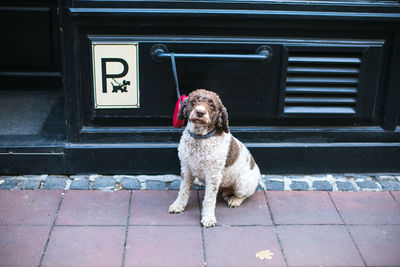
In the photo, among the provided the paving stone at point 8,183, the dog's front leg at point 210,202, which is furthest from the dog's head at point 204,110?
the paving stone at point 8,183

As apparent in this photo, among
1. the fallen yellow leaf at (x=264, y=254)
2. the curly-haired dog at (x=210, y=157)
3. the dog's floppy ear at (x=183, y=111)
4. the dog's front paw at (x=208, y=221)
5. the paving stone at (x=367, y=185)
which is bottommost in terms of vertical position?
the fallen yellow leaf at (x=264, y=254)

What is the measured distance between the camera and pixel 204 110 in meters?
3.31

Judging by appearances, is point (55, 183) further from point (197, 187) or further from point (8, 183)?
→ point (197, 187)

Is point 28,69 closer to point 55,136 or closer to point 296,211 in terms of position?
point 55,136

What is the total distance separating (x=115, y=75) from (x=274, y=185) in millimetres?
1702

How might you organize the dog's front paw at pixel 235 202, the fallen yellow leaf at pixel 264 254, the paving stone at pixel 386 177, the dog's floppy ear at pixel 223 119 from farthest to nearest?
the paving stone at pixel 386 177 → the dog's front paw at pixel 235 202 → the dog's floppy ear at pixel 223 119 → the fallen yellow leaf at pixel 264 254

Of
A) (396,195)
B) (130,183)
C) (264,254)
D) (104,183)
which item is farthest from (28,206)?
(396,195)

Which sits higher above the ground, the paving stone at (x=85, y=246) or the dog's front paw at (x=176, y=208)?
the dog's front paw at (x=176, y=208)

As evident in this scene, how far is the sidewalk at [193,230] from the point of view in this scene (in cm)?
332

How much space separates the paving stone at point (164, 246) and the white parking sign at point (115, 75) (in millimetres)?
1174

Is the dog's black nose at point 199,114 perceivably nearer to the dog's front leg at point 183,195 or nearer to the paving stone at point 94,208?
the dog's front leg at point 183,195

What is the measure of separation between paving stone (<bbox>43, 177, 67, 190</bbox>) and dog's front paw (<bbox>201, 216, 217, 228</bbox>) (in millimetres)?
1328

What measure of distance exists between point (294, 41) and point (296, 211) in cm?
144

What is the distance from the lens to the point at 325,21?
4121mm
